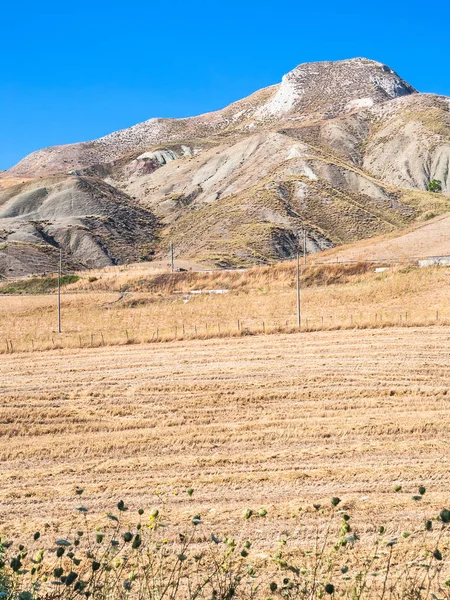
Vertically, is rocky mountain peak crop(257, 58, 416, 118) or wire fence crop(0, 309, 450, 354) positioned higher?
rocky mountain peak crop(257, 58, 416, 118)

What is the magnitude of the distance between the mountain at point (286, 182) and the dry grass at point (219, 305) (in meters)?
19.9

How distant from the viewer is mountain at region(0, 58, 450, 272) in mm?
94812

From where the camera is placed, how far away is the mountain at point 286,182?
311 feet

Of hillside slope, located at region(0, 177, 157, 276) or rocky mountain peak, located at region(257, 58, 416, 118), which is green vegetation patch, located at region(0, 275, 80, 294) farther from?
rocky mountain peak, located at region(257, 58, 416, 118)

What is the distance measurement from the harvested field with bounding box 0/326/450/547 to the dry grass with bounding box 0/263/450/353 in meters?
6.11

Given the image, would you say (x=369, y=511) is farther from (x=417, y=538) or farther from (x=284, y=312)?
(x=284, y=312)

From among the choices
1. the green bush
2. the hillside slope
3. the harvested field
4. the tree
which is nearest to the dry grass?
the harvested field

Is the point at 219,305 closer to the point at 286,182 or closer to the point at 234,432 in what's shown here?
the point at 234,432

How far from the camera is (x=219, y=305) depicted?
4638cm

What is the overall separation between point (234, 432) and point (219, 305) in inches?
1224

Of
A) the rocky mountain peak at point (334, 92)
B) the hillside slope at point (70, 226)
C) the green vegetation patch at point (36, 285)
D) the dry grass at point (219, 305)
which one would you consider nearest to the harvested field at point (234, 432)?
the dry grass at point (219, 305)

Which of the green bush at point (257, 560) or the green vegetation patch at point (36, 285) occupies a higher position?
the green vegetation patch at point (36, 285)

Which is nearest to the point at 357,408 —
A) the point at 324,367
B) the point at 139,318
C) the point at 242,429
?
the point at 242,429

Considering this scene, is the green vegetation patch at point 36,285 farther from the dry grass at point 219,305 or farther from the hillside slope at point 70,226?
the hillside slope at point 70,226
